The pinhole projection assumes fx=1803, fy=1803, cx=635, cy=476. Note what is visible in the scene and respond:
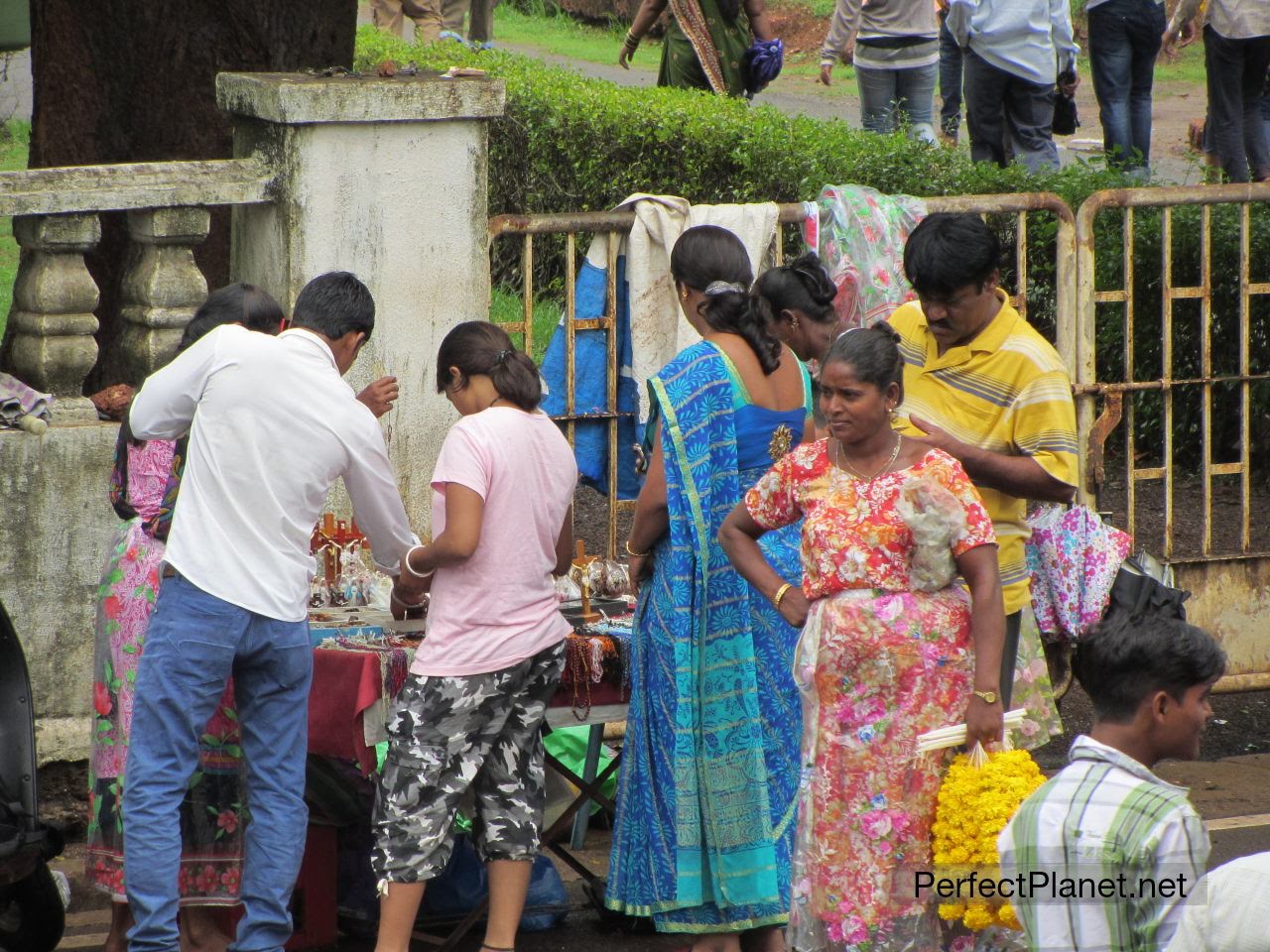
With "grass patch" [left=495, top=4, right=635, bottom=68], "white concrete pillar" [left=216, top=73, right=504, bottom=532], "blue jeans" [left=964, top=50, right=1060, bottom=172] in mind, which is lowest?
"white concrete pillar" [left=216, top=73, right=504, bottom=532]

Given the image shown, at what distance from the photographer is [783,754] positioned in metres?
4.77

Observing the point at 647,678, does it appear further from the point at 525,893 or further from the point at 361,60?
the point at 361,60

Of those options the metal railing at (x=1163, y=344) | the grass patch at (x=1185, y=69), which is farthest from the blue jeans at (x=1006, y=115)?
the grass patch at (x=1185, y=69)

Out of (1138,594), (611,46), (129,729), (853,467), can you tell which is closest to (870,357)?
(853,467)

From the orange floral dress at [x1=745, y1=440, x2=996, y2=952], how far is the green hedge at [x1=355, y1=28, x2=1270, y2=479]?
364 centimetres

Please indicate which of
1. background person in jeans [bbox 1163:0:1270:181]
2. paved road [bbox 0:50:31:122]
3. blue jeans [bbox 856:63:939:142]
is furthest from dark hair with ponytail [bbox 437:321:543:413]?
paved road [bbox 0:50:31:122]

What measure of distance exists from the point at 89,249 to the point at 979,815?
312 centimetres

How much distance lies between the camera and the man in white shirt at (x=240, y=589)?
4.18 metres

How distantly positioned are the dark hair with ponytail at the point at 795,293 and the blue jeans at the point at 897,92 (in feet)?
25.1

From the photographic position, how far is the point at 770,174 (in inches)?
376

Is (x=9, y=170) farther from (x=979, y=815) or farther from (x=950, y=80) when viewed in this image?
(x=979, y=815)

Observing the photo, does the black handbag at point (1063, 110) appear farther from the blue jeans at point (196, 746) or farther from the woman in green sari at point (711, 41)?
the blue jeans at point (196, 746)

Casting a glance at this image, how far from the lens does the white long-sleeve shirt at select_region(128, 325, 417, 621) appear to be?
4.18 meters

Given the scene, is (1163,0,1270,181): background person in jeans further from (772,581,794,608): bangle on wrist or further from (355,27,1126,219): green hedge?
(772,581,794,608): bangle on wrist
